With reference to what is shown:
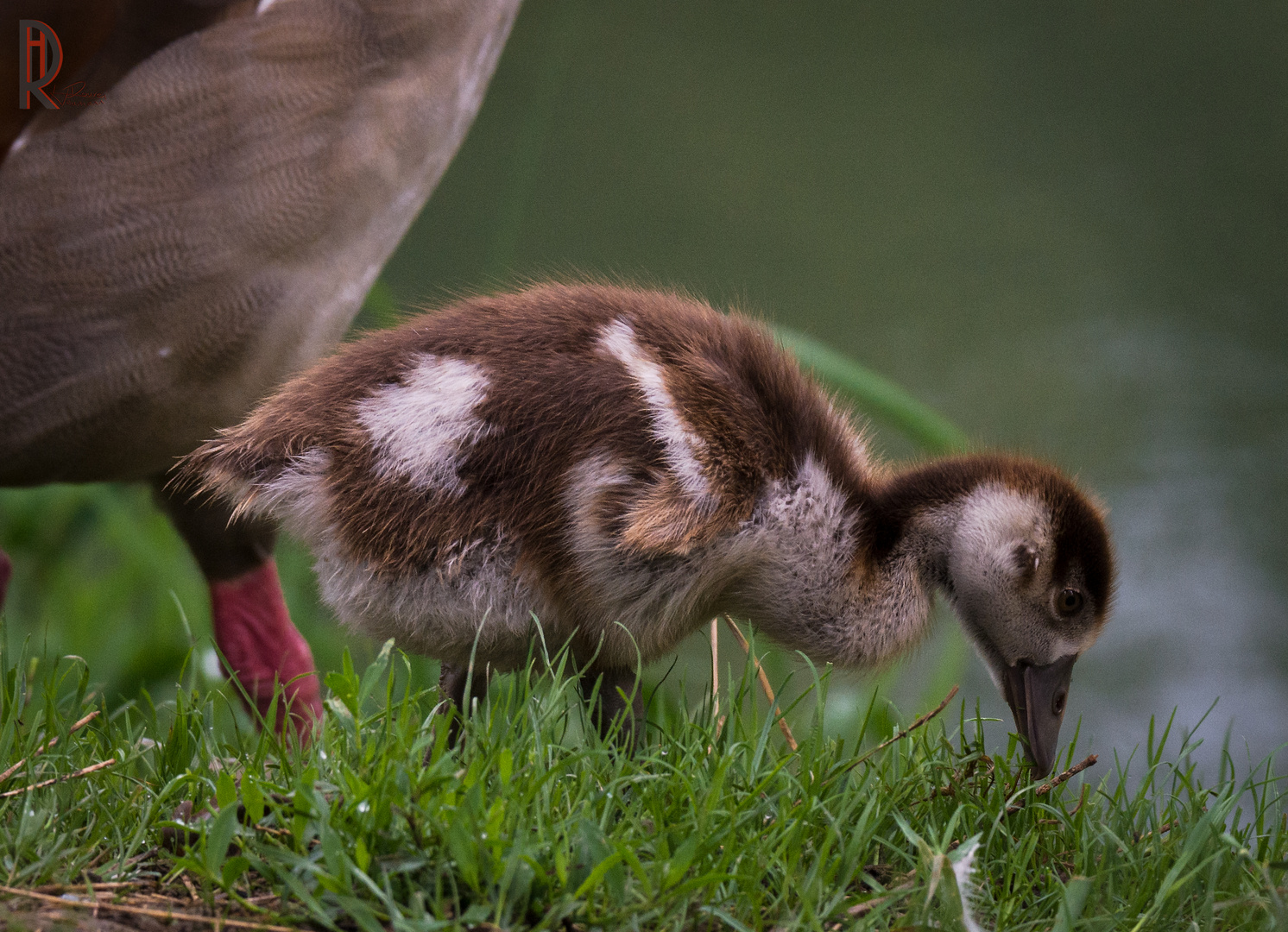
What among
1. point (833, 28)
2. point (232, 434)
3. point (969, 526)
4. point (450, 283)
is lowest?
point (450, 283)

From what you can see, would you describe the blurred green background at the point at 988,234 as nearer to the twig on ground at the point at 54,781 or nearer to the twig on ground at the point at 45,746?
the twig on ground at the point at 45,746

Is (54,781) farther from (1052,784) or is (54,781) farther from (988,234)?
(988,234)

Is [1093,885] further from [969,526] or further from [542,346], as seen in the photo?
[542,346]

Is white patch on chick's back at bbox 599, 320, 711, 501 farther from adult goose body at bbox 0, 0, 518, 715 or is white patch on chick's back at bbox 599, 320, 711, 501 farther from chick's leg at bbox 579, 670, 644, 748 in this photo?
adult goose body at bbox 0, 0, 518, 715

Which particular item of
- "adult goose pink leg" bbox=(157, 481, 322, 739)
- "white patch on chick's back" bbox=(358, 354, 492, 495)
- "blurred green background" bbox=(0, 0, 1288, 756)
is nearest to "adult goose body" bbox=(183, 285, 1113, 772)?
"white patch on chick's back" bbox=(358, 354, 492, 495)

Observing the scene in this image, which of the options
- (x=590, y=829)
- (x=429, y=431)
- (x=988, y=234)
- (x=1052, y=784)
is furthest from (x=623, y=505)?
(x=988, y=234)

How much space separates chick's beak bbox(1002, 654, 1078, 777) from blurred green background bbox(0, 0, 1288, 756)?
4.29 feet

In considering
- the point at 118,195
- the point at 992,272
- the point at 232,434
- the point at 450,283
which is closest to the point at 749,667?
the point at 232,434

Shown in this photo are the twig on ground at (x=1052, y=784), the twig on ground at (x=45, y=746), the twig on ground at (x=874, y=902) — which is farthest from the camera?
the twig on ground at (x=1052, y=784)

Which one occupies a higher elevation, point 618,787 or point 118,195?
point 118,195

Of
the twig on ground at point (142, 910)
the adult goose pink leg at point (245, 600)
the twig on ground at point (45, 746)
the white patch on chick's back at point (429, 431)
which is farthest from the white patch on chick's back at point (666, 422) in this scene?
the adult goose pink leg at point (245, 600)

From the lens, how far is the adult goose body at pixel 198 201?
56.3 inches

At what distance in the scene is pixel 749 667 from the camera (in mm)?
1340

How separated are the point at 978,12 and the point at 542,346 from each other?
2.53 metres
